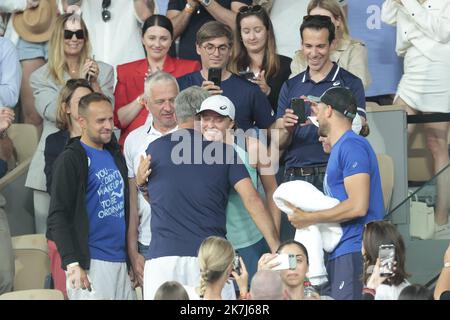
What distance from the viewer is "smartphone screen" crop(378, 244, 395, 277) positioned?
1038 centimetres

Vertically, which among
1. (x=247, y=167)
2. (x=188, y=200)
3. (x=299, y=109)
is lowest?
(x=188, y=200)

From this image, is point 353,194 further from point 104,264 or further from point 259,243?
point 104,264

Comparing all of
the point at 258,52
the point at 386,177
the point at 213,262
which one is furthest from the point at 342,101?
the point at 258,52

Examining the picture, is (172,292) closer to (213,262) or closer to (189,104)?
(213,262)

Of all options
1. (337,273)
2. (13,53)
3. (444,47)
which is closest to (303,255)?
(337,273)

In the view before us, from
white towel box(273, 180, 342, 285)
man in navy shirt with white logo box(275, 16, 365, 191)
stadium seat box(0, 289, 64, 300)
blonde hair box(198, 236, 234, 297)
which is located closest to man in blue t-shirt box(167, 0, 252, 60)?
man in navy shirt with white logo box(275, 16, 365, 191)

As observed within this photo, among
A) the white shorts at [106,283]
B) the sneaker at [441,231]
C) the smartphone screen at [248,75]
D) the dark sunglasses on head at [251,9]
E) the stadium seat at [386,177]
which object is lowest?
the white shorts at [106,283]

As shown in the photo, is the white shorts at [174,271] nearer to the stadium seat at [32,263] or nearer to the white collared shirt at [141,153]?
the white collared shirt at [141,153]

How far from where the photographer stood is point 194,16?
44.4ft

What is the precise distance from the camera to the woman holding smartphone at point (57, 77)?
13070 mm

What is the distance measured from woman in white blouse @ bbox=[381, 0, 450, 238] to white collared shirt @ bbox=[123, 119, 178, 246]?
2.15 m

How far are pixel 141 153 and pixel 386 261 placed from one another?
243 cm

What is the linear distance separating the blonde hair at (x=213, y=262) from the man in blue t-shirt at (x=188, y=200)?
0.59m

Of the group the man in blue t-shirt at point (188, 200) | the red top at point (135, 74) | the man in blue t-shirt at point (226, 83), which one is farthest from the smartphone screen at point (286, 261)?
the red top at point (135, 74)
